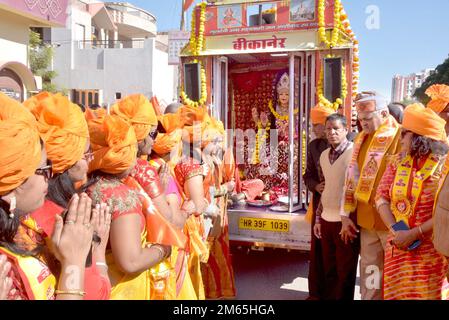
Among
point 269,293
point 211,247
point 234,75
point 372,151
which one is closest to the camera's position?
point 372,151

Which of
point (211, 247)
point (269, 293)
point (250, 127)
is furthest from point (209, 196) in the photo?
point (250, 127)

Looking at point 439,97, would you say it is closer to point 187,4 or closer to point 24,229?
point 187,4

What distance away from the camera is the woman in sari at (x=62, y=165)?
69.6 inches

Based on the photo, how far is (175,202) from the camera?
10.0ft

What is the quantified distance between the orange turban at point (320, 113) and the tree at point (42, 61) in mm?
14465

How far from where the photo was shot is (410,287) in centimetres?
304

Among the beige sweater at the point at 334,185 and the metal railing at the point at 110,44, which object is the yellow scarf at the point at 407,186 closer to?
the beige sweater at the point at 334,185

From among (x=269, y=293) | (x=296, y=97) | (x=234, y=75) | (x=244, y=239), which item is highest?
(x=234, y=75)

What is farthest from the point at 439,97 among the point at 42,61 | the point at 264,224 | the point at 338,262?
the point at 42,61

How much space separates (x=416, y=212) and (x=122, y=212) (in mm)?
1940

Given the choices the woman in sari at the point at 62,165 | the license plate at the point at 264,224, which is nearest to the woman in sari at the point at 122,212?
the woman in sari at the point at 62,165

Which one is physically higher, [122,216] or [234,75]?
[234,75]

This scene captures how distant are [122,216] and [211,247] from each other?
242 centimetres

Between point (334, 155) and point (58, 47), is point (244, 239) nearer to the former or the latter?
point (334, 155)
